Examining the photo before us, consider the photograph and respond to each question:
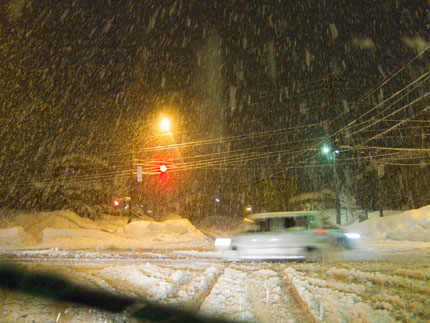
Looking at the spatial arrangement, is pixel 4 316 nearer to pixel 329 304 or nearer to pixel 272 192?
pixel 329 304

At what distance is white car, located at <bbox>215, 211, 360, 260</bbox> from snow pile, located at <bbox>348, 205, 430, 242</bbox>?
11015mm

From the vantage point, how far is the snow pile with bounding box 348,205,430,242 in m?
19.3

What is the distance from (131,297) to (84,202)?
33.4 metres

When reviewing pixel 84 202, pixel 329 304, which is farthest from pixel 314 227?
pixel 84 202

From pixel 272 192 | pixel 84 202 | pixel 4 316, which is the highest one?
pixel 272 192

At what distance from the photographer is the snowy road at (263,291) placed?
499 centimetres

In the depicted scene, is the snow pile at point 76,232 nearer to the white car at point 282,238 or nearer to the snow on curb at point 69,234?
the snow on curb at point 69,234

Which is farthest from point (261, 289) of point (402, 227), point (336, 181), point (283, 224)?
point (336, 181)

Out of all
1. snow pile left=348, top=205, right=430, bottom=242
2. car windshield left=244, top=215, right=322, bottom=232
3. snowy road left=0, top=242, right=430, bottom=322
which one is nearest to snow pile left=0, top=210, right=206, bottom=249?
car windshield left=244, top=215, right=322, bottom=232

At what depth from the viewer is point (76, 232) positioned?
23.0 meters

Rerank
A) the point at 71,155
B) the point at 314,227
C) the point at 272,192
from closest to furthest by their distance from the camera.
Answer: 1. the point at 314,227
2. the point at 71,155
3. the point at 272,192

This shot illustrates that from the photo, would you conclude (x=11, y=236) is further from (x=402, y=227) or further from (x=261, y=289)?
(x=402, y=227)

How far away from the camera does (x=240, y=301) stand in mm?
5762

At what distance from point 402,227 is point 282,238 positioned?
1399cm
